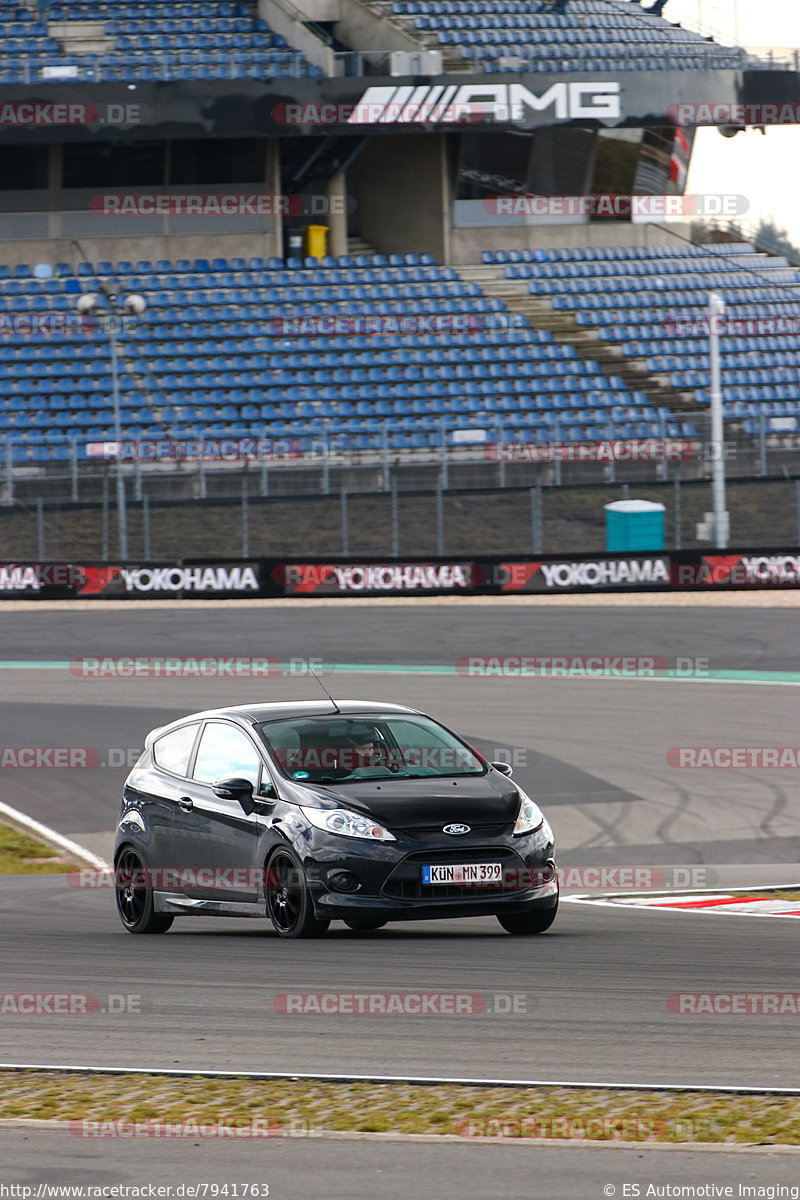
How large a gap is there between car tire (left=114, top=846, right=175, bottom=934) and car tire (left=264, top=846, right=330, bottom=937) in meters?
1.16

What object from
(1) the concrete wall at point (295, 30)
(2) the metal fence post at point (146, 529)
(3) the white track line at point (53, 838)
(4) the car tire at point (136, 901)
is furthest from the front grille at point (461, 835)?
(1) the concrete wall at point (295, 30)

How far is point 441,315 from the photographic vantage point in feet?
129

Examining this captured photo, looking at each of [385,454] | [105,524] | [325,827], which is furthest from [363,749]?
[385,454]

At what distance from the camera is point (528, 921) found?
8.91 m

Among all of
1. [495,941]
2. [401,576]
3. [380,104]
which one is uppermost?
[380,104]

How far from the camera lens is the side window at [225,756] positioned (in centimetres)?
908

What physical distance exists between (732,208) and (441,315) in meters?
10.6

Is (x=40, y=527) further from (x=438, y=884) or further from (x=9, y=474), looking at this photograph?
(x=438, y=884)

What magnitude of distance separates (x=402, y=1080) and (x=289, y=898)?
10.3 ft

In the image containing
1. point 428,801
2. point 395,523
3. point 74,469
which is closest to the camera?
point 428,801

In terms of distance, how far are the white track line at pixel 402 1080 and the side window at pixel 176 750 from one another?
3873mm

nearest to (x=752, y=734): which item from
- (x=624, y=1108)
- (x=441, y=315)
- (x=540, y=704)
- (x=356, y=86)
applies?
(x=540, y=704)

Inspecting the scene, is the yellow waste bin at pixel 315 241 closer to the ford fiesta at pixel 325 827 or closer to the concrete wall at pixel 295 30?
the concrete wall at pixel 295 30

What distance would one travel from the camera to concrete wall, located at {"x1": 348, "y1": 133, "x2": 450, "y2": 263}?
146 ft
